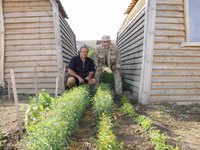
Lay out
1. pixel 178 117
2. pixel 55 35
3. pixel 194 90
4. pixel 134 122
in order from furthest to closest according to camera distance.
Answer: pixel 55 35, pixel 194 90, pixel 178 117, pixel 134 122

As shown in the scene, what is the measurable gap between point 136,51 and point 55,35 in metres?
2.40

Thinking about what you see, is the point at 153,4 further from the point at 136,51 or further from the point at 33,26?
the point at 33,26

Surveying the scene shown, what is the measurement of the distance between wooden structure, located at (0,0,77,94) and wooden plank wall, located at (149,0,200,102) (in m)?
2.85

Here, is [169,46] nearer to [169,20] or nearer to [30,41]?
[169,20]

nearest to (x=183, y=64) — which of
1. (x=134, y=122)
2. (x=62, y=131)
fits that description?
(x=134, y=122)

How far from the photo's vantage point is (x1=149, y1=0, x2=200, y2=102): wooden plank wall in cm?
809

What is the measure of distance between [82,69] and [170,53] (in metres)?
2.48

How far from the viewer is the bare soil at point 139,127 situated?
4844 mm

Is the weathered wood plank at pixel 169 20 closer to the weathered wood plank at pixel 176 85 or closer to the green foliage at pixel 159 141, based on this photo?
the weathered wood plank at pixel 176 85

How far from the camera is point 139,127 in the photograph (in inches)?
229

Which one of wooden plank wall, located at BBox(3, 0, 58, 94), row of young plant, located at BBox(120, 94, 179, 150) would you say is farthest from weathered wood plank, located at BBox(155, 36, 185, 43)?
wooden plank wall, located at BBox(3, 0, 58, 94)

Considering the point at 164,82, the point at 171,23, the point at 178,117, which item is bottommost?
the point at 178,117

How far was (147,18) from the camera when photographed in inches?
315

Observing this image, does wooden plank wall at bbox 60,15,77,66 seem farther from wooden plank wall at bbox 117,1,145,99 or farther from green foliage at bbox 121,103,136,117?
green foliage at bbox 121,103,136,117
